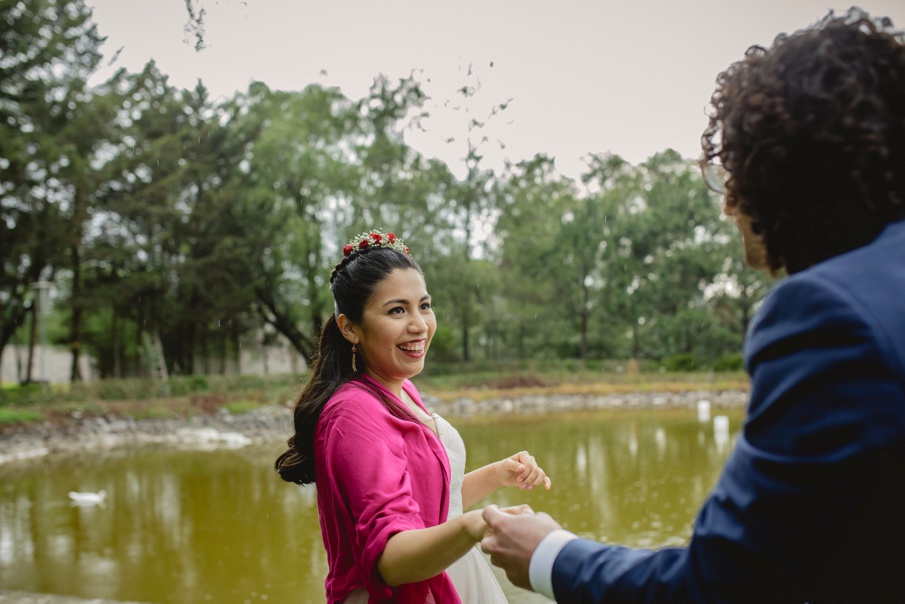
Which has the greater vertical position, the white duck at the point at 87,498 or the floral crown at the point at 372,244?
the floral crown at the point at 372,244

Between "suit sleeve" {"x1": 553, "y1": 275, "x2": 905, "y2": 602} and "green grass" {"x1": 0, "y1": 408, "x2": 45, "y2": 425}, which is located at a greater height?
"suit sleeve" {"x1": 553, "y1": 275, "x2": 905, "y2": 602}

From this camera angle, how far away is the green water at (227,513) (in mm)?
6246

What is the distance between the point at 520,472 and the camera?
2.02 metres

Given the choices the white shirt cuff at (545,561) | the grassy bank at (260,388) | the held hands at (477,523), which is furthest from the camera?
the grassy bank at (260,388)

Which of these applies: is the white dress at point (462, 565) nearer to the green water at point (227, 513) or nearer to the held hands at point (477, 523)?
the held hands at point (477, 523)

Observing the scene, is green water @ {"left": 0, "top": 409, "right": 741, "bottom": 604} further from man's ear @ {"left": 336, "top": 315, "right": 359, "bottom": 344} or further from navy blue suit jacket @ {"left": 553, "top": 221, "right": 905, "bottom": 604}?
navy blue suit jacket @ {"left": 553, "top": 221, "right": 905, "bottom": 604}

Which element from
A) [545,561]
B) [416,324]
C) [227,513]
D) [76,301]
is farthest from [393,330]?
[76,301]

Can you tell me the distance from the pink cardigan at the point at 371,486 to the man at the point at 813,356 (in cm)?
46

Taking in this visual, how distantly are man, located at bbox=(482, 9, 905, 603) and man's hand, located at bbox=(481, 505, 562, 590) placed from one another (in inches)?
3.4

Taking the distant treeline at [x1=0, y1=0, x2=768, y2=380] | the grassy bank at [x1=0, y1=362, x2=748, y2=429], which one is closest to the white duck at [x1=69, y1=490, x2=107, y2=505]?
the grassy bank at [x1=0, y1=362, x2=748, y2=429]

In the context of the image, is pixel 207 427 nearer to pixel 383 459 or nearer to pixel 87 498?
pixel 87 498

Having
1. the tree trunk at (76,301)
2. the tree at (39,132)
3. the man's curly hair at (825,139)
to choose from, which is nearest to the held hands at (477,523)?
the man's curly hair at (825,139)

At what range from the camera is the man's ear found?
189cm

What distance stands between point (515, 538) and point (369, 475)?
1.29 ft
